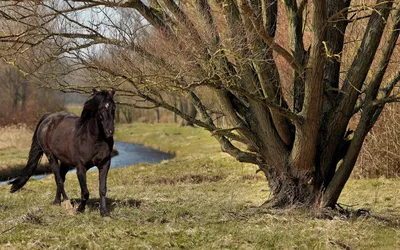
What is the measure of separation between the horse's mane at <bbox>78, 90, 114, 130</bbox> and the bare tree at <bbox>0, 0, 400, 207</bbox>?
38 centimetres

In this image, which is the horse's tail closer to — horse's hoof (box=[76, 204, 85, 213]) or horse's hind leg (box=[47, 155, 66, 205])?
horse's hind leg (box=[47, 155, 66, 205])

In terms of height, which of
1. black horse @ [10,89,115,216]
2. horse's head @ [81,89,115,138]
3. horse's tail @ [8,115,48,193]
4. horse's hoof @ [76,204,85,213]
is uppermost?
horse's head @ [81,89,115,138]

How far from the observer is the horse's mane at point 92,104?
26.9 feet

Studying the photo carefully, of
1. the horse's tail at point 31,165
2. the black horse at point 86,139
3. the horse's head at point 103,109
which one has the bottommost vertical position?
the horse's tail at point 31,165

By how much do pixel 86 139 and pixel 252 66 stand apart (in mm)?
3241

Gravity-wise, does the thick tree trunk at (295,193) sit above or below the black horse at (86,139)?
below

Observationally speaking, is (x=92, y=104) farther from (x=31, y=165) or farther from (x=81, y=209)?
(x=31, y=165)

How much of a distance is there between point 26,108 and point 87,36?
118ft

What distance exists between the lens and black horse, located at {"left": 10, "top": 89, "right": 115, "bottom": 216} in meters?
8.16

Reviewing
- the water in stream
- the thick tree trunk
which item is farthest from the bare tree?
the water in stream

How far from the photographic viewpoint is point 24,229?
6.82m

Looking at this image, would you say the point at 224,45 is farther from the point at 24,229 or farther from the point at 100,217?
the point at 24,229

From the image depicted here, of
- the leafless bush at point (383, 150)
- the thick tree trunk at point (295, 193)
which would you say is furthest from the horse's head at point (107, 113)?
the leafless bush at point (383, 150)

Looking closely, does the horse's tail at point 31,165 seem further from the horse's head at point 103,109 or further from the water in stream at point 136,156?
the water in stream at point 136,156
